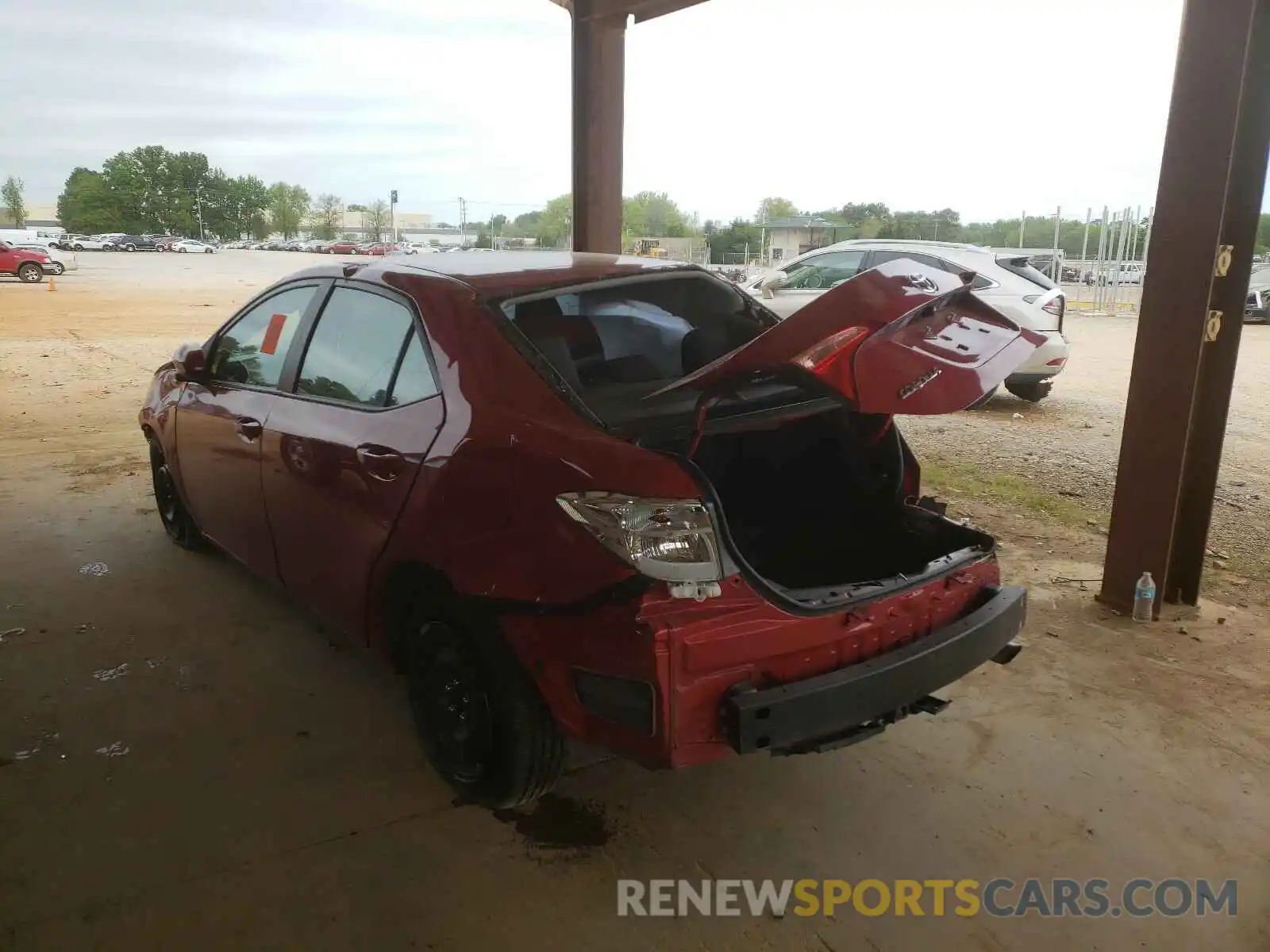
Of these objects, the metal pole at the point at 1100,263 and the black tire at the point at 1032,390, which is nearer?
the black tire at the point at 1032,390

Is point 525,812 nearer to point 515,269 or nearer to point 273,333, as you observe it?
point 515,269

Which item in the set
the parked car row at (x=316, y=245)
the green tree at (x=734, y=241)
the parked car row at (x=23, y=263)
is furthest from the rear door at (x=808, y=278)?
the parked car row at (x=316, y=245)

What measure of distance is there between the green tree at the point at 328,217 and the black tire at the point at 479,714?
8884cm

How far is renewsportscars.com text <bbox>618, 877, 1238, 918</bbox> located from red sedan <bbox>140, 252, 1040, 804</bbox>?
39cm

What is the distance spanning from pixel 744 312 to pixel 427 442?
149cm

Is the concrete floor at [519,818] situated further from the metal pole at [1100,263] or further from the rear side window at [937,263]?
the metal pole at [1100,263]

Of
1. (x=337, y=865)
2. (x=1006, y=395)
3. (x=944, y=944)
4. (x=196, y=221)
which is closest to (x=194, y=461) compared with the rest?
(x=337, y=865)

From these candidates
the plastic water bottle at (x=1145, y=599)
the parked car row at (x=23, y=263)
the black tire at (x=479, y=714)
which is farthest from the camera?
the parked car row at (x=23, y=263)

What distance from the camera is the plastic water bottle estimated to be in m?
3.73

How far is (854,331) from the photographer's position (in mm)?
1980

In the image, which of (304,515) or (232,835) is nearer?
(232,835)

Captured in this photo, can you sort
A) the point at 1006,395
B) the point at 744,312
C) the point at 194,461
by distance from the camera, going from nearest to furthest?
the point at 744,312 → the point at 194,461 → the point at 1006,395

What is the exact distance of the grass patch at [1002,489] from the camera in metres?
5.44

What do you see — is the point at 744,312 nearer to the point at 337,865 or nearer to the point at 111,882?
the point at 337,865
